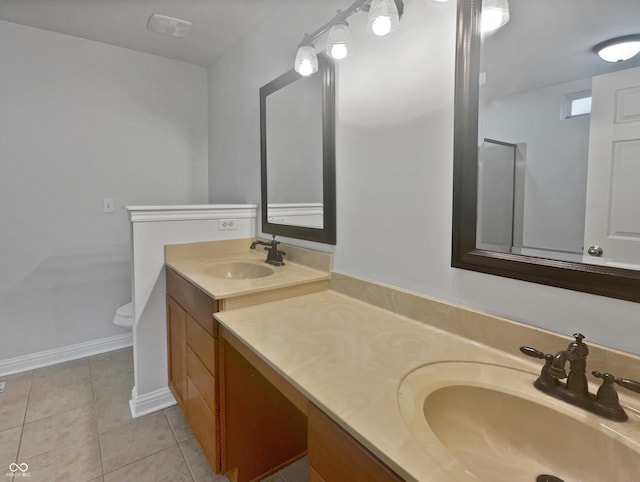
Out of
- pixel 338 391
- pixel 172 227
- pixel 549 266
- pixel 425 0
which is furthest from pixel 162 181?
pixel 549 266

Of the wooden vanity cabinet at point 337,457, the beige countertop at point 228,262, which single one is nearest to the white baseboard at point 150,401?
the beige countertop at point 228,262

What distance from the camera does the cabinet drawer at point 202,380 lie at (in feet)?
4.52

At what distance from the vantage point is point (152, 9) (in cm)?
205

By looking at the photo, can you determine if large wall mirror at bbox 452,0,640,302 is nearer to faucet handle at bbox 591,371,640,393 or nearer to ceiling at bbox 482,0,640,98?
ceiling at bbox 482,0,640,98

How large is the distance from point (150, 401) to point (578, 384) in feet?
6.79

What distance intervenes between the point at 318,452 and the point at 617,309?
0.75 meters

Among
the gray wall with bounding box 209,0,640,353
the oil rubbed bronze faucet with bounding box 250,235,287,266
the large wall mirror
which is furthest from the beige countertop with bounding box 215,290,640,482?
the oil rubbed bronze faucet with bounding box 250,235,287,266

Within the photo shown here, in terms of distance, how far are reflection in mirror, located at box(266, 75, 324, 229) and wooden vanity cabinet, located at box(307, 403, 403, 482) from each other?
1.01 m

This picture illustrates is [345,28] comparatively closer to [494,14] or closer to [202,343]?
[494,14]

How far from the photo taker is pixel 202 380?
1.50 metres

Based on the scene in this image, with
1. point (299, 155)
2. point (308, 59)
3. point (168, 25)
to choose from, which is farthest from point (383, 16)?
point (168, 25)

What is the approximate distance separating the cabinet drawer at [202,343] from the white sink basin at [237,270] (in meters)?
0.34

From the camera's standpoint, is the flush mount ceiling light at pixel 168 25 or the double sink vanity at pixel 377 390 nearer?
the double sink vanity at pixel 377 390

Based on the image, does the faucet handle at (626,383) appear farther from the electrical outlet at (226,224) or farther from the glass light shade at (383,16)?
the electrical outlet at (226,224)
